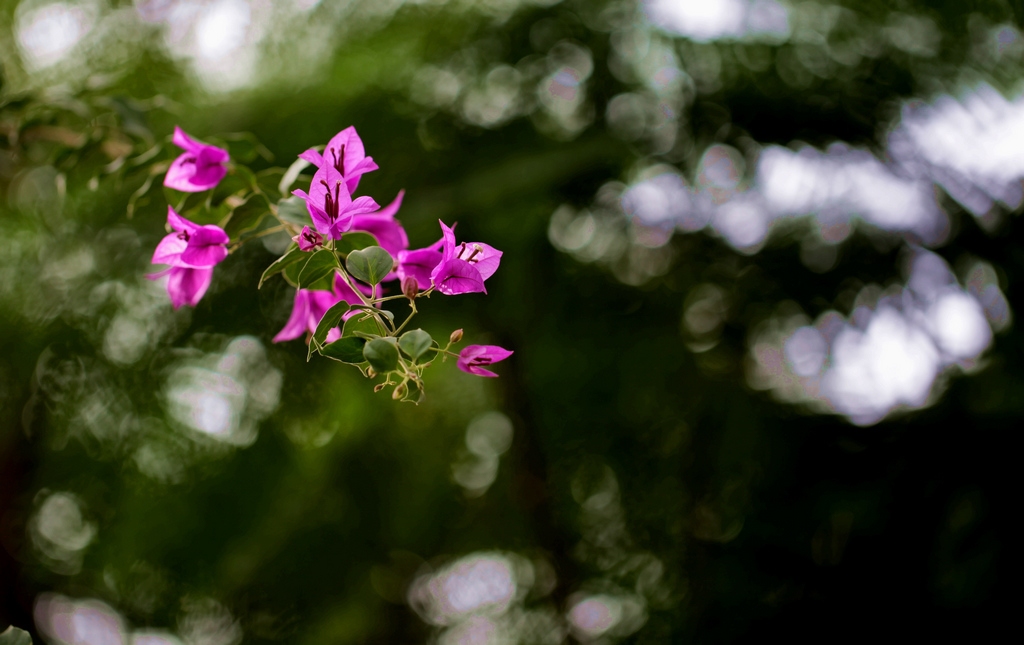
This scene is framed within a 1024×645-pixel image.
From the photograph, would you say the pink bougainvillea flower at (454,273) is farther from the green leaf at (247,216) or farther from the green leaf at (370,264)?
the green leaf at (247,216)

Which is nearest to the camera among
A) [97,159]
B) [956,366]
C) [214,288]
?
[97,159]

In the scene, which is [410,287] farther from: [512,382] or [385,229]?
[512,382]

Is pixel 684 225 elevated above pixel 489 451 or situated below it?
above

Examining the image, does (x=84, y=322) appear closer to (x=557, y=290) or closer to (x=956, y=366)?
(x=557, y=290)

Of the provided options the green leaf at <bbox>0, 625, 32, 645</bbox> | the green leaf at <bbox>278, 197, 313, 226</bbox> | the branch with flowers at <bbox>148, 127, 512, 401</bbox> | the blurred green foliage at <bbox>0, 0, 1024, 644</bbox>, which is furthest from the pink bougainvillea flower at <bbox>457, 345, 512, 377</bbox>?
the blurred green foliage at <bbox>0, 0, 1024, 644</bbox>

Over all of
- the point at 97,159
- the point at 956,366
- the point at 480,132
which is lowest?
the point at 956,366

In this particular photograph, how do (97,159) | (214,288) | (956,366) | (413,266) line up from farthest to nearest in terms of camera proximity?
(214,288) < (956,366) < (97,159) < (413,266)

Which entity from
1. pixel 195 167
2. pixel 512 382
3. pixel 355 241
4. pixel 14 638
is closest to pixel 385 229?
pixel 355 241

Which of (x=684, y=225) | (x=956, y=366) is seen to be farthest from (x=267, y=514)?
(x=956, y=366)
